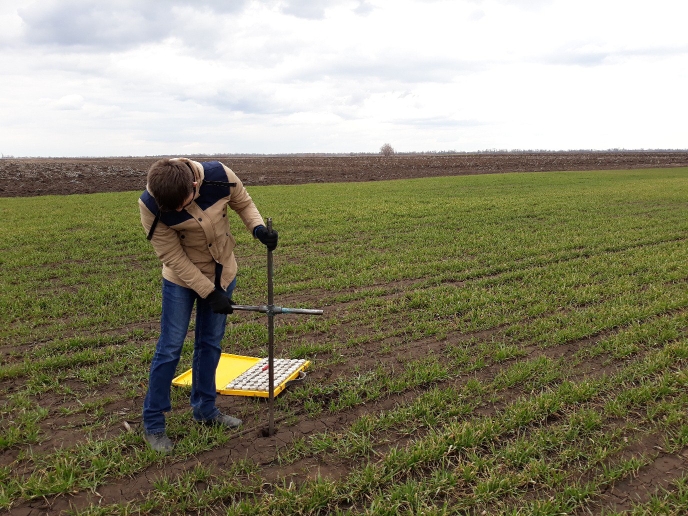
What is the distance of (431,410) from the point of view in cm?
439

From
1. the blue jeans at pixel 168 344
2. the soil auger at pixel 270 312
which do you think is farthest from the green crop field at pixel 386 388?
the blue jeans at pixel 168 344

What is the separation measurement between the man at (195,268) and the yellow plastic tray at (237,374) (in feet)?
1.85

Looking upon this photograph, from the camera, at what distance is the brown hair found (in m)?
3.35

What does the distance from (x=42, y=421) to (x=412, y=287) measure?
552 centimetres

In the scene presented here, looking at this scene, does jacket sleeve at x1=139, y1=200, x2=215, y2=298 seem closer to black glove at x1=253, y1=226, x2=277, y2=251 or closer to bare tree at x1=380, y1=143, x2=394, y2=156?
black glove at x1=253, y1=226, x2=277, y2=251

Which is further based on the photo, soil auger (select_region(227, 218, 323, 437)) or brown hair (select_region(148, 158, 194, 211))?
soil auger (select_region(227, 218, 323, 437))

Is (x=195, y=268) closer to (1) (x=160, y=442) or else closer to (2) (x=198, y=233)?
(2) (x=198, y=233)

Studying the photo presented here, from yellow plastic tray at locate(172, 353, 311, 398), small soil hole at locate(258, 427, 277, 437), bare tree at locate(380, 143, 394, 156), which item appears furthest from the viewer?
bare tree at locate(380, 143, 394, 156)

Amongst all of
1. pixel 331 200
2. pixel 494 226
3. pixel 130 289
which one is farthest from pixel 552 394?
pixel 331 200

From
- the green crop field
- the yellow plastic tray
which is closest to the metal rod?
the green crop field

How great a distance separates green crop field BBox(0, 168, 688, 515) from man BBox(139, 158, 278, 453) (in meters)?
0.34

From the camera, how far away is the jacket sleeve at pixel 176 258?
369 cm

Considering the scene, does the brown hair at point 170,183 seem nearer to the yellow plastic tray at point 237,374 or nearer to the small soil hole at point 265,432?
the small soil hole at point 265,432

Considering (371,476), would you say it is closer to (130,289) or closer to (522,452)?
(522,452)
